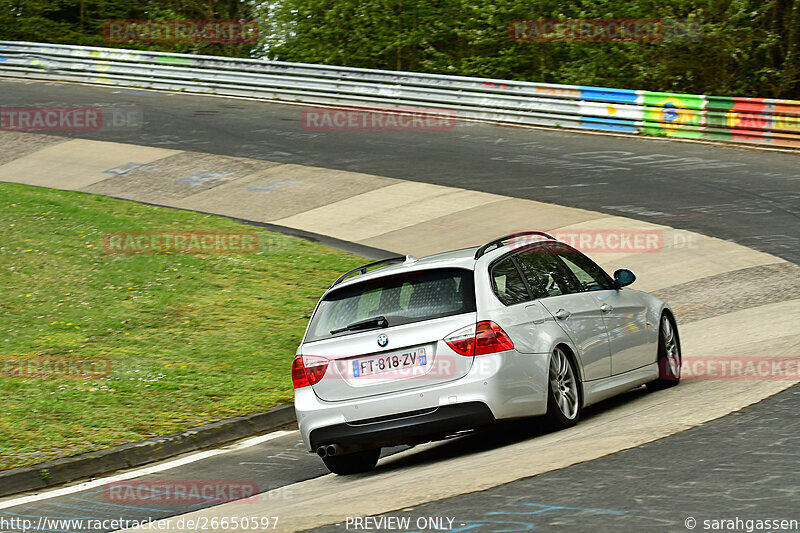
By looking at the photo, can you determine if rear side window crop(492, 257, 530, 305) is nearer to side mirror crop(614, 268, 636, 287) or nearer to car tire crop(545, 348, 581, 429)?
car tire crop(545, 348, 581, 429)

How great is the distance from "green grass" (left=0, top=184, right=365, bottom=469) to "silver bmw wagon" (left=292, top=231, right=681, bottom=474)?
232cm

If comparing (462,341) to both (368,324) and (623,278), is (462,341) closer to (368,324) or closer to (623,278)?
(368,324)

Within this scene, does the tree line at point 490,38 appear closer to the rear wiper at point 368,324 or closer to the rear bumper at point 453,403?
the rear bumper at point 453,403

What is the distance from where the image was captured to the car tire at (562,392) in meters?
8.02

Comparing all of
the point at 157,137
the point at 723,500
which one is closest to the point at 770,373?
the point at 723,500

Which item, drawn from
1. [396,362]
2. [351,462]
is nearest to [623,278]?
[396,362]

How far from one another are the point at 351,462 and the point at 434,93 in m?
21.8

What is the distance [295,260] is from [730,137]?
1162cm

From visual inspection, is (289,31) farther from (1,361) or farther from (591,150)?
(1,361)

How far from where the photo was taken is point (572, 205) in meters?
19.6

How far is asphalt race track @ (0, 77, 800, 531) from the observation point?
5.86 metres

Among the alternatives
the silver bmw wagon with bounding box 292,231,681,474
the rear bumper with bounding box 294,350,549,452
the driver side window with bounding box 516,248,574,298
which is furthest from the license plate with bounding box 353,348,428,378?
the driver side window with bounding box 516,248,574,298

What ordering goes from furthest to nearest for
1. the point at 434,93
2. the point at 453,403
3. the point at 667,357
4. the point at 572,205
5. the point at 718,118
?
the point at 434,93
the point at 718,118
the point at 572,205
the point at 667,357
the point at 453,403

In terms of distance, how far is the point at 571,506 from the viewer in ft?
19.3
